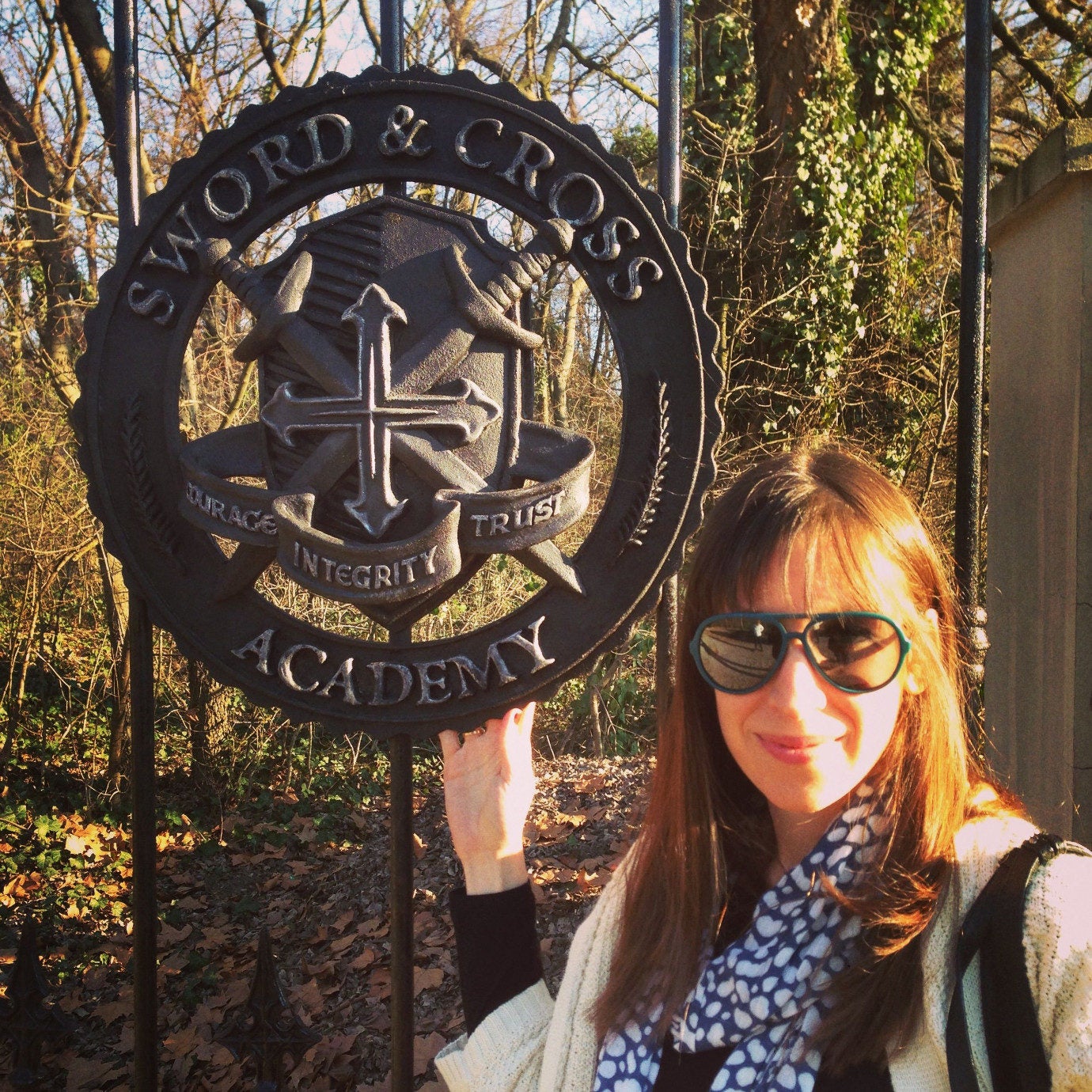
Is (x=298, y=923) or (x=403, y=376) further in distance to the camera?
(x=298, y=923)

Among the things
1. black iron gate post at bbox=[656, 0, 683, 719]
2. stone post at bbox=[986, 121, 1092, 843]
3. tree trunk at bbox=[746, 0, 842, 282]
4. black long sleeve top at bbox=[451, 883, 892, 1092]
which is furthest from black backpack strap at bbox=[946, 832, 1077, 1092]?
tree trunk at bbox=[746, 0, 842, 282]

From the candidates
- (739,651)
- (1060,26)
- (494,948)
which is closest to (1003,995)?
(739,651)

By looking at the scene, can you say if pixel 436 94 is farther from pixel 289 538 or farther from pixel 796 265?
pixel 796 265

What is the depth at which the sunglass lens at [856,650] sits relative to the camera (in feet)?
4.75

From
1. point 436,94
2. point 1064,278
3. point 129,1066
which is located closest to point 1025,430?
point 1064,278

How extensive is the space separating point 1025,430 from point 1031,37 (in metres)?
9.94

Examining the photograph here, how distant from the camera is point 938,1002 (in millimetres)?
1305

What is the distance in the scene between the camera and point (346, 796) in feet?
22.1

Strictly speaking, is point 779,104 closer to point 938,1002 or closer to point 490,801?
point 490,801

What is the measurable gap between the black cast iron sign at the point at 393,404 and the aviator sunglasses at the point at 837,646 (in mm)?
664

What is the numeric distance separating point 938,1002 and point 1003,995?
0.09 meters

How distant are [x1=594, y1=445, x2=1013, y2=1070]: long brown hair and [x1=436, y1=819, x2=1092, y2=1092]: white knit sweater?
3cm

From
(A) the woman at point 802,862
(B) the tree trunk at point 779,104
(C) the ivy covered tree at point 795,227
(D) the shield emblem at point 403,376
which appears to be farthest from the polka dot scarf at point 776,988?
(B) the tree trunk at point 779,104

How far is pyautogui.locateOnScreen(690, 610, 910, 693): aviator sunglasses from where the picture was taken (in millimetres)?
1447
